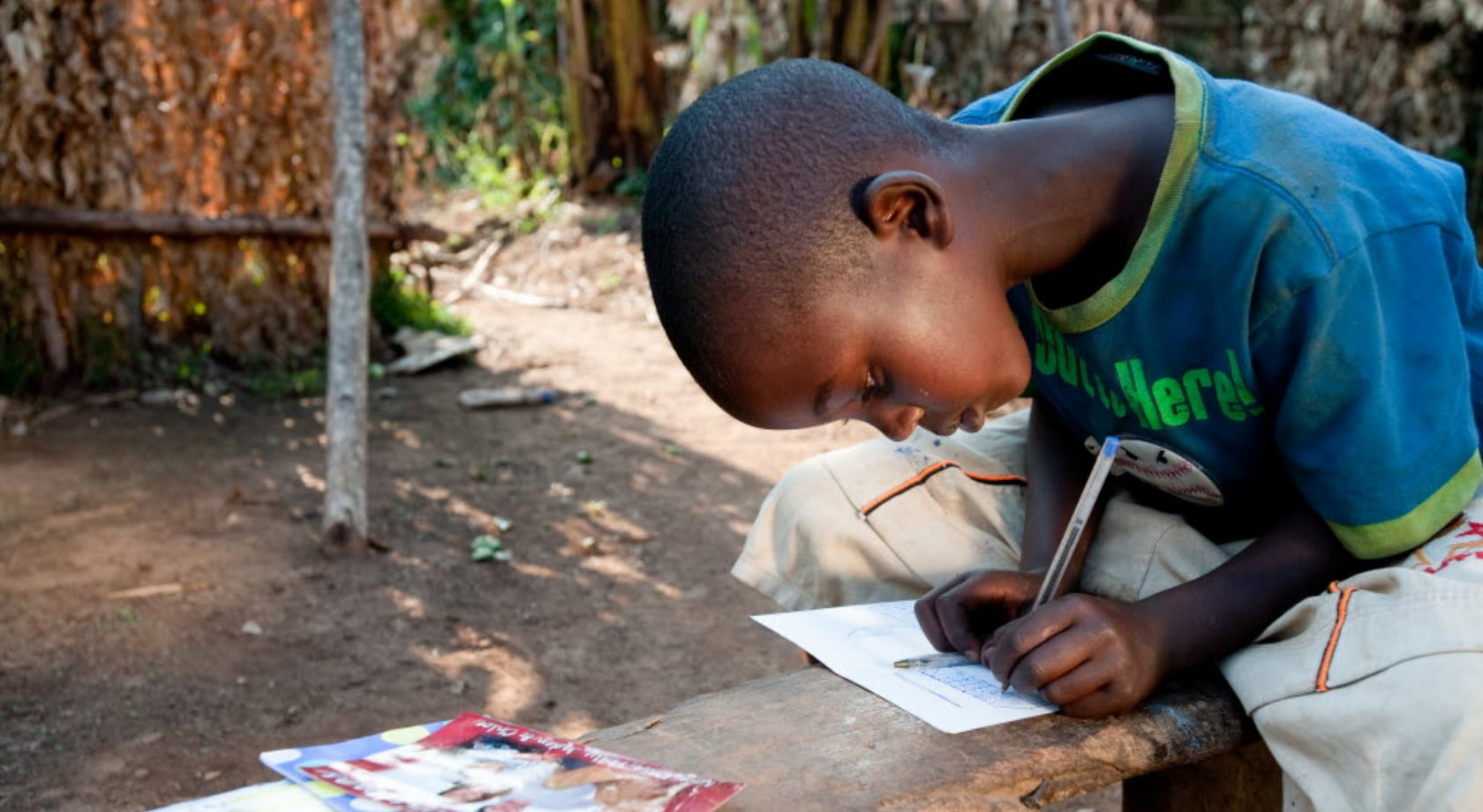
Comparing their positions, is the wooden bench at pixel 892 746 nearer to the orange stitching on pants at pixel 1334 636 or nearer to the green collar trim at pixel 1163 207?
the orange stitching on pants at pixel 1334 636

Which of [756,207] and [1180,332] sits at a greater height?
[756,207]

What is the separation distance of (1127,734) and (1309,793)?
0.19 m

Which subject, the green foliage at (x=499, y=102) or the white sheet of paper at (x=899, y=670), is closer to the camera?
the white sheet of paper at (x=899, y=670)

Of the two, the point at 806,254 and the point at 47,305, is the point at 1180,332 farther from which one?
the point at 47,305

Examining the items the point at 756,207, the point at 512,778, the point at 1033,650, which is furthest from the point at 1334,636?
the point at 512,778

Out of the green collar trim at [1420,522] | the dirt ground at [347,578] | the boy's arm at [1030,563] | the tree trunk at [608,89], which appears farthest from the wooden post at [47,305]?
the tree trunk at [608,89]

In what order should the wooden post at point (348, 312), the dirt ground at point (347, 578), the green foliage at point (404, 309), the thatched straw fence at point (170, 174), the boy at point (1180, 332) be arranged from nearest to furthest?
the boy at point (1180, 332)
the dirt ground at point (347, 578)
the wooden post at point (348, 312)
the thatched straw fence at point (170, 174)
the green foliage at point (404, 309)

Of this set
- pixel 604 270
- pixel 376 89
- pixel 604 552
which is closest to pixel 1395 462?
pixel 604 552

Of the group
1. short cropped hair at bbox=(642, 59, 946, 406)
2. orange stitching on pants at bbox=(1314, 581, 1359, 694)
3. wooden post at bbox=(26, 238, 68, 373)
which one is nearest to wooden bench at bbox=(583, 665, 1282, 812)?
orange stitching on pants at bbox=(1314, 581, 1359, 694)

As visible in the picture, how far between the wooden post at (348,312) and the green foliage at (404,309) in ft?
7.44

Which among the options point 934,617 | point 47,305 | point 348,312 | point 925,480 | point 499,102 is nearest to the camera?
point 934,617

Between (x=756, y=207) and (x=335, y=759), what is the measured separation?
736mm

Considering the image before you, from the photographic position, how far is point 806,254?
1.38 m

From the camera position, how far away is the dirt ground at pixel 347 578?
2.63 metres
